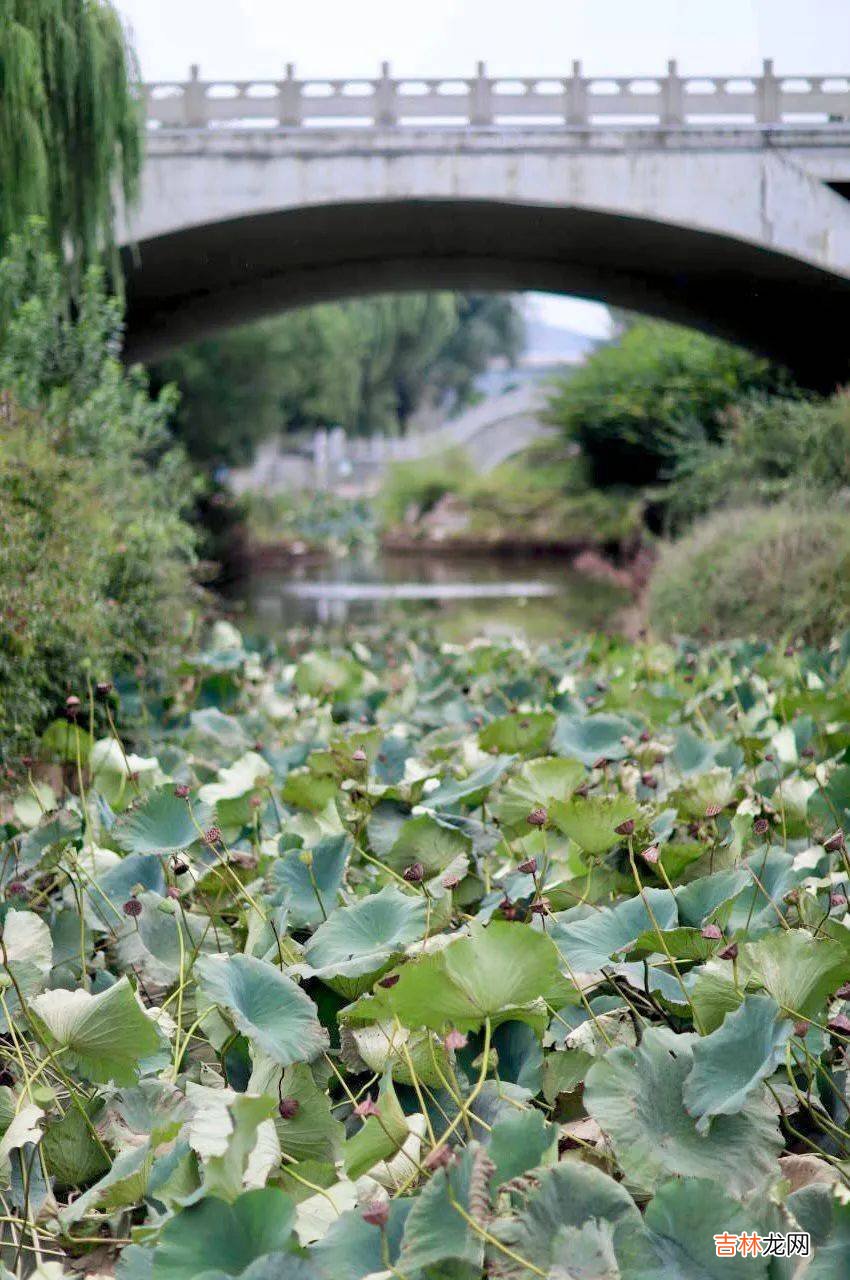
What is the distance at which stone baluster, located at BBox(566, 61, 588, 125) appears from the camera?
12.2m

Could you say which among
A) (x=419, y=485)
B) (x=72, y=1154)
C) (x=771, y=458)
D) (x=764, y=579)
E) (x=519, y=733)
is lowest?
(x=419, y=485)

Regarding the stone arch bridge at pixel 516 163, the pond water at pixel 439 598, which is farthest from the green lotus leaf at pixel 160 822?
the stone arch bridge at pixel 516 163

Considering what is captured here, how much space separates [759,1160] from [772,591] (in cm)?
663

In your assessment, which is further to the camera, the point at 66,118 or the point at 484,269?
the point at 484,269

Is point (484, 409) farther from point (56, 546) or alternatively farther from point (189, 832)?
point (189, 832)

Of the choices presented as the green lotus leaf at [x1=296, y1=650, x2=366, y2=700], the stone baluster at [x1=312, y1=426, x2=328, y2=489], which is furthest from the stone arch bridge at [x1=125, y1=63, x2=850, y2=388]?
the stone baluster at [x1=312, y1=426, x2=328, y2=489]

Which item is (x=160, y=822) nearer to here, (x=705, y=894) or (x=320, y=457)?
(x=705, y=894)

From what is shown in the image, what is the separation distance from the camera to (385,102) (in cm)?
1256

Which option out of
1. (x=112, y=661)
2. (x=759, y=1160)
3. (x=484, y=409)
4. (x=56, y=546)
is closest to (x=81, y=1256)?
(x=759, y=1160)

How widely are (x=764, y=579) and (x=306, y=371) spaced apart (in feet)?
50.9

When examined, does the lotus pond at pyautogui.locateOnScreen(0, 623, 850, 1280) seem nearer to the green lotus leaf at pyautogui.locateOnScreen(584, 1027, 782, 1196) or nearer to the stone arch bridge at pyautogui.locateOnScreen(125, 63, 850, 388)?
the green lotus leaf at pyautogui.locateOnScreen(584, 1027, 782, 1196)

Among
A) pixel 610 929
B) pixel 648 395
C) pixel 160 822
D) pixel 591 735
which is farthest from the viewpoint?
pixel 648 395

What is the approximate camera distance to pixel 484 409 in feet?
119
